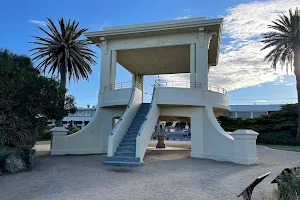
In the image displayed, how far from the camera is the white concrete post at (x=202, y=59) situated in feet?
49.6

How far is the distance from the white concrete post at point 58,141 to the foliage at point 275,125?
20.6m

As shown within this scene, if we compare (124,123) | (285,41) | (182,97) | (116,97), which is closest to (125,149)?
(124,123)

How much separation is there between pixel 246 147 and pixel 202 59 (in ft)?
20.4

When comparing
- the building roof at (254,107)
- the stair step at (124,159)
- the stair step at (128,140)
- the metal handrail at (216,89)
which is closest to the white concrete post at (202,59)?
the metal handrail at (216,89)

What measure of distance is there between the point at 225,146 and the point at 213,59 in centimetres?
1025

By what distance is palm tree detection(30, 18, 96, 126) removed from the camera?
22.1 meters

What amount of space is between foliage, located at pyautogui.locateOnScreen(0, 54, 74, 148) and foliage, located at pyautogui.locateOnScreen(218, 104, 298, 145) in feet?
72.4

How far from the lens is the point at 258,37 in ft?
83.0

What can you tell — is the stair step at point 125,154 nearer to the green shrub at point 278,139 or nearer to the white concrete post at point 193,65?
the white concrete post at point 193,65

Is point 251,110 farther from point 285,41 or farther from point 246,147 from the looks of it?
point 246,147

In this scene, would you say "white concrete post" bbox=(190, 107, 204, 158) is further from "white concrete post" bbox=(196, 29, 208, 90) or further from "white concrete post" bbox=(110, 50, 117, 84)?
"white concrete post" bbox=(110, 50, 117, 84)

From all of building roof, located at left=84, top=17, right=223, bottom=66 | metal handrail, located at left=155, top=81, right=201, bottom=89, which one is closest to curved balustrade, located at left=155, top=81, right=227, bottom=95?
metal handrail, located at left=155, top=81, right=201, bottom=89

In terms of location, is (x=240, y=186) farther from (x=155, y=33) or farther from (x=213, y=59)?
(x=213, y=59)

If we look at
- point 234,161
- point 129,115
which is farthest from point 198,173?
point 129,115
